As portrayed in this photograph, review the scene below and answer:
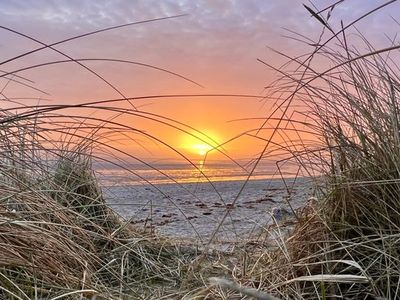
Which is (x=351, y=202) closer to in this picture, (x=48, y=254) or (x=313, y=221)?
(x=313, y=221)

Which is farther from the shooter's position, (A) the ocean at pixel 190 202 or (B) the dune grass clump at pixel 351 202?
(A) the ocean at pixel 190 202

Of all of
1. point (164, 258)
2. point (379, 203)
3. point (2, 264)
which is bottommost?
point (164, 258)

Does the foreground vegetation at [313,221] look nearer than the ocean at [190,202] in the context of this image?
Yes

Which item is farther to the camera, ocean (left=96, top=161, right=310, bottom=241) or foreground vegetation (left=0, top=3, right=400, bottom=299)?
ocean (left=96, top=161, right=310, bottom=241)

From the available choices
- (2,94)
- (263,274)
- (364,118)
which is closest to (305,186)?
(364,118)

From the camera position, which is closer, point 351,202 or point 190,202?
point 351,202

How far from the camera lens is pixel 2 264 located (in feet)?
4.58

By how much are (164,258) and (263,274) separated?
42.4 inches

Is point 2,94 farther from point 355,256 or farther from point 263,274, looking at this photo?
point 355,256

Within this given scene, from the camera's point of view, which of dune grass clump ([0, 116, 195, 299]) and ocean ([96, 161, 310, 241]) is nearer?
Answer: dune grass clump ([0, 116, 195, 299])

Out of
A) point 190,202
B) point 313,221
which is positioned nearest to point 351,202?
point 313,221

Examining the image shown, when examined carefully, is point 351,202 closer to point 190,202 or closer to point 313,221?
point 313,221

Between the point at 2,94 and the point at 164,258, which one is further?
the point at 164,258

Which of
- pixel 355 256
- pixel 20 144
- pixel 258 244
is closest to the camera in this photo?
pixel 355 256
